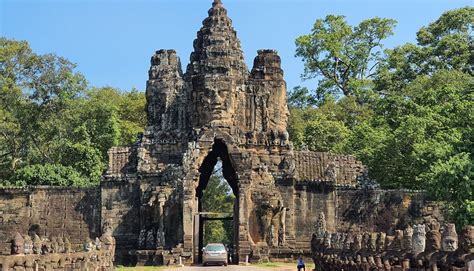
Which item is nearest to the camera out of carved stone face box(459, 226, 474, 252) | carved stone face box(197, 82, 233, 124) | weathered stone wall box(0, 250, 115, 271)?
carved stone face box(459, 226, 474, 252)

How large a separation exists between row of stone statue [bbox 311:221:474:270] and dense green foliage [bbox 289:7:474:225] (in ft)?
25.4

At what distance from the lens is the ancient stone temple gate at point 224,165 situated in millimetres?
33906

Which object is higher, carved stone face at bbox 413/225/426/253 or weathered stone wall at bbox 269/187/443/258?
weathered stone wall at bbox 269/187/443/258

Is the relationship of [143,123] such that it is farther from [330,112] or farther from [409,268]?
[409,268]

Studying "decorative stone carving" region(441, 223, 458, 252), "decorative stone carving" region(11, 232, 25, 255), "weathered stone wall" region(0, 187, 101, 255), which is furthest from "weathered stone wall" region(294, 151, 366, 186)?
"decorative stone carving" region(441, 223, 458, 252)

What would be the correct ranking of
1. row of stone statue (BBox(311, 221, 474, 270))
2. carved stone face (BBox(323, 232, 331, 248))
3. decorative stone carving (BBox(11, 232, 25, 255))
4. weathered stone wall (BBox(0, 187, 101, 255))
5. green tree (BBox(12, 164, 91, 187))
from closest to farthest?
row of stone statue (BBox(311, 221, 474, 270))
decorative stone carving (BBox(11, 232, 25, 255))
carved stone face (BBox(323, 232, 331, 248))
weathered stone wall (BBox(0, 187, 101, 255))
green tree (BBox(12, 164, 91, 187))

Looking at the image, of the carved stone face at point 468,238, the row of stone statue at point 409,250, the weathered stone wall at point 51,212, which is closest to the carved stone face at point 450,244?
the row of stone statue at point 409,250

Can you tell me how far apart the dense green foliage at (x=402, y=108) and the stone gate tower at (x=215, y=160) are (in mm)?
4303

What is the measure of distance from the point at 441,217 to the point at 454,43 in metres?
23.3

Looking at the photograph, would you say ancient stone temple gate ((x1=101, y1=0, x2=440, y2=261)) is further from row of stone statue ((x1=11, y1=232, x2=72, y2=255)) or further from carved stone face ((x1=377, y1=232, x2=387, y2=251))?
carved stone face ((x1=377, y1=232, x2=387, y2=251))

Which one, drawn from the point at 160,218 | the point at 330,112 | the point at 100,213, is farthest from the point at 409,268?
the point at 330,112

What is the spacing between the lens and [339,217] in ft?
118

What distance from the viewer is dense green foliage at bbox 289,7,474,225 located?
32.0 metres

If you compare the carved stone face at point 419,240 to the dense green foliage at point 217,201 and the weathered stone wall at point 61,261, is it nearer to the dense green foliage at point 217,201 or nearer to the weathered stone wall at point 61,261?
the weathered stone wall at point 61,261
